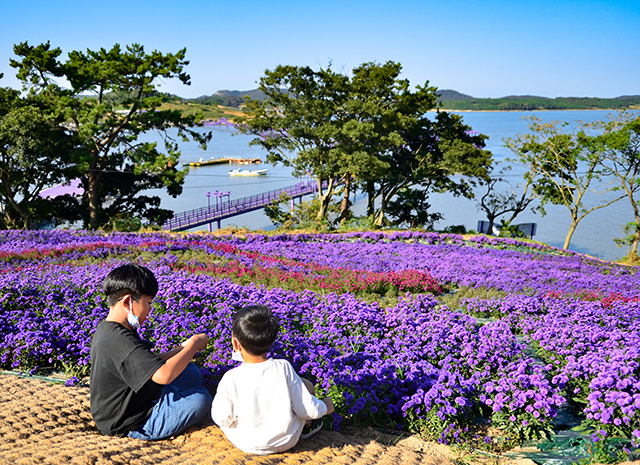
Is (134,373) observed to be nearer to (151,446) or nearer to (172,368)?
(172,368)

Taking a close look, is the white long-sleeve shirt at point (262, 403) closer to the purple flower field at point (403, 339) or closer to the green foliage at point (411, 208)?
the purple flower field at point (403, 339)

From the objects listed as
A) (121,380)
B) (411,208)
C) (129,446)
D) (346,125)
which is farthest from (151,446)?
(411,208)

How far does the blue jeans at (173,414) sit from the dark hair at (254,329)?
0.82 meters

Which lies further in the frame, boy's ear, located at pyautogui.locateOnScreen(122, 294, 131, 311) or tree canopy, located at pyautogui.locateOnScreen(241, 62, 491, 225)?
tree canopy, located at pyautogui.locateOnScreen(241, 62, 491, 225)

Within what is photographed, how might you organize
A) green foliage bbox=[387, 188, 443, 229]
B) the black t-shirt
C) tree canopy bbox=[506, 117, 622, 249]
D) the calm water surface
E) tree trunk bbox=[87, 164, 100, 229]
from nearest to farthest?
the black t-shirt → tree canopy bbox=[506, 117, 622, 249] → tree trunk bbox=[87, 164, 100, 229] → green foliage bbox=[387, 188, 443, 229] → the calm water surface

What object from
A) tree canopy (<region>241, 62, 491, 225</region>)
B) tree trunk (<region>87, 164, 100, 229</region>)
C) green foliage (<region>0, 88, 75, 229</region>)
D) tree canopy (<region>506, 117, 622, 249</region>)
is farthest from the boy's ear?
tree canopy (<region>506, 117, 622, 249</region>)

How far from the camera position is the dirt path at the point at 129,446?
115 inches

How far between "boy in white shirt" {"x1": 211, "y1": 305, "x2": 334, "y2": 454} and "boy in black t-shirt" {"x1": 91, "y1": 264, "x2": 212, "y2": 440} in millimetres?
387

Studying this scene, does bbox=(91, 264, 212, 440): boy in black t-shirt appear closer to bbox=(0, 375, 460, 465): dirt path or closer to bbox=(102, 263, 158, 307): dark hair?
bbox=(102, 263, 158, 307): dark hair

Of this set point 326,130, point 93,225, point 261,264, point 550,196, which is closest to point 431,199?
point 550,196

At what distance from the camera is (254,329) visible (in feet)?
9.43

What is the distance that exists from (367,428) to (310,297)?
9.60 feet

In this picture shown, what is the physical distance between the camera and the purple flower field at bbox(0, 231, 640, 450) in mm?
3762

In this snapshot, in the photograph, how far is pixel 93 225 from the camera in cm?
2852
